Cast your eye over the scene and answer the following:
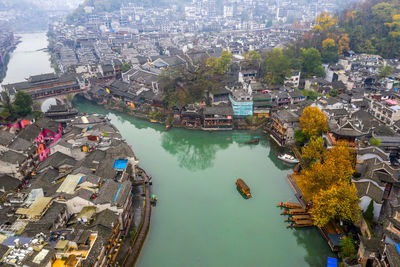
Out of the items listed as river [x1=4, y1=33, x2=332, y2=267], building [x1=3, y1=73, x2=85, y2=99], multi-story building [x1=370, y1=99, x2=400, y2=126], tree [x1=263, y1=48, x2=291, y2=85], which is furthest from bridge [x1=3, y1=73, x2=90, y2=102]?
multi-story building [x1=370, y1=99, x2=400, y2=126]

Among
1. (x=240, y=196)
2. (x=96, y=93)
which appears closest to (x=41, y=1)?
(x=96, y=93)

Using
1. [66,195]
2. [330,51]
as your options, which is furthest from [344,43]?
[66,195]

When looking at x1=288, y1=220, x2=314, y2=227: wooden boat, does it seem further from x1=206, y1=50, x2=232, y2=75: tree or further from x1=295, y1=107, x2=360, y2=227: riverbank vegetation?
x1=206, y1=50, x2=232, y2=75: tree

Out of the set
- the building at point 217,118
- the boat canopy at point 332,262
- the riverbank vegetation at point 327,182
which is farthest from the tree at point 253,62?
the boat canopy at point 332,262

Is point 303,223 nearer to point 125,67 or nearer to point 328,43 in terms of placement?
point 328,43

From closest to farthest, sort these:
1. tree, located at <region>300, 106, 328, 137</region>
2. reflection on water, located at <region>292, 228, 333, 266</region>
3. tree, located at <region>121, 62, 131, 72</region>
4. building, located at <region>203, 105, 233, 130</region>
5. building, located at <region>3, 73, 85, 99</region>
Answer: reflection on water, located at <region>292, 228, 333, 266</region>, tree, located at <region>300, 106, 328, 137</region>, building, located at <region>203, 105, 233, 130</region>, building, located at <region>3, 73, 85, 99</region>, tree, located at <region>121, 62, 131, 72</region>

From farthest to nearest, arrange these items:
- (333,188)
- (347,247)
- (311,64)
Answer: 1. (311,64)
2. (333,188)
3. (347,247)

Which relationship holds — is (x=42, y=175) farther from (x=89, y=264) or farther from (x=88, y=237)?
(x=89, y=264)
